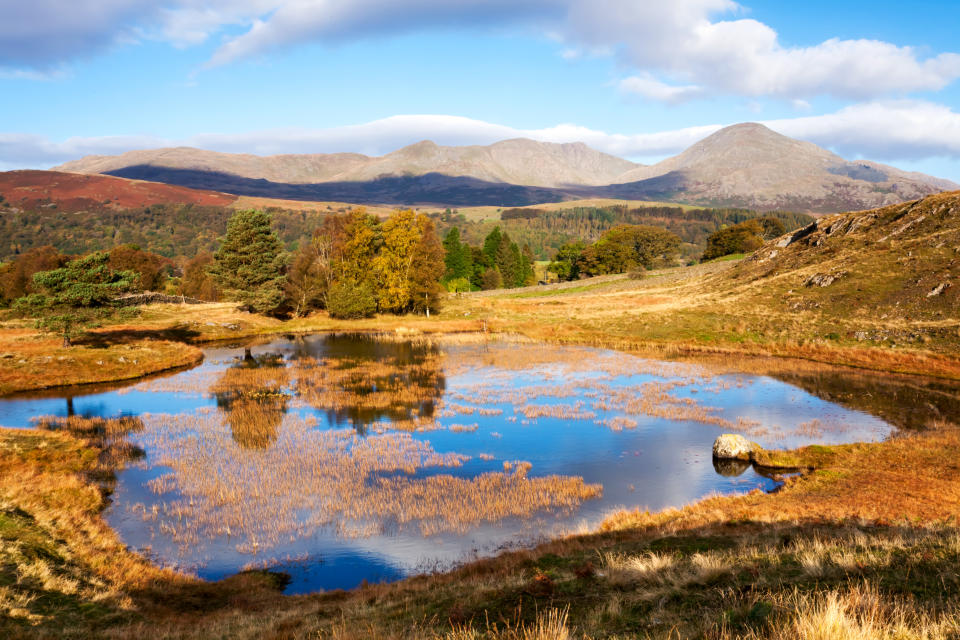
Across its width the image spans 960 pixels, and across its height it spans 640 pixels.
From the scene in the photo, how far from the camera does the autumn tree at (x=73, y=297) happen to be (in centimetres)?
4712

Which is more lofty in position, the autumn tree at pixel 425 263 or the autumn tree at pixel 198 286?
the autumn tree at pixel 425 263

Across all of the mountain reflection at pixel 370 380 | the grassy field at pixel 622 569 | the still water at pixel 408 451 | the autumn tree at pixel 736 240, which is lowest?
the mountain reflection at pixel 370 380

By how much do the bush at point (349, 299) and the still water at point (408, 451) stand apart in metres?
34.2

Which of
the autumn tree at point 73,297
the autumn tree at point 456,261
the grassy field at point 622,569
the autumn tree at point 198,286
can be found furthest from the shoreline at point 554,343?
the autumn tree at point 456,261

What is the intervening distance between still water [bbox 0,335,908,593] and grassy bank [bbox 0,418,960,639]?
2.01 metres

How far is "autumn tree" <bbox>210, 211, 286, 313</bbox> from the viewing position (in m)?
85.9

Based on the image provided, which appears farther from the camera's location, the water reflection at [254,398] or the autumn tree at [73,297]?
the autumn tree at [73,297]

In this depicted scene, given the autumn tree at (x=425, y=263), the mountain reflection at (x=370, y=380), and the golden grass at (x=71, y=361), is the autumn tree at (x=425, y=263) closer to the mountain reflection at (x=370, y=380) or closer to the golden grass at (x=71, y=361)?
the mountain reflection at (x=370, y=380)

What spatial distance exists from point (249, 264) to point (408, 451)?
70.2m

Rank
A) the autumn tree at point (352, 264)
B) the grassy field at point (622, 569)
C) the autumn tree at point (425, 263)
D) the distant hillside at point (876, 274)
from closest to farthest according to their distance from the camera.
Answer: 1. the grassy field at point (622, 569)
2. the distant hillside at point (876, 274)
3. the autumn tree at point (425, 263)
4. the autumn tree at point (352, 264)

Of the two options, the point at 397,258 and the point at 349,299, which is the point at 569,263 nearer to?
Result: the point at 397,258

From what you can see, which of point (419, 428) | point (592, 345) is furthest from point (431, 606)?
point (592, 345)

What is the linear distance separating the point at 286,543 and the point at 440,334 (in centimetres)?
5874

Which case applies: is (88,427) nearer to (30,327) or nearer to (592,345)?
(30,327)
